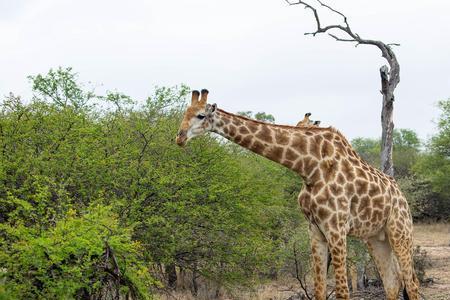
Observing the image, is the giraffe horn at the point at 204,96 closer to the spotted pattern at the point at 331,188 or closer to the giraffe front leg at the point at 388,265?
the spotted pattern at the point at 331,188

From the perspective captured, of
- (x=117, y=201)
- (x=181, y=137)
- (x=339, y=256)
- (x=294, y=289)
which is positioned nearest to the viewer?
(x=181, y=137)

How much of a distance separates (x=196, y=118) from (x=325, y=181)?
5.53 ft

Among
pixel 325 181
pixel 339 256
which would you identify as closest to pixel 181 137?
pixel 325 181

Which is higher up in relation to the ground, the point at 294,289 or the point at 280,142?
the point at 280,142

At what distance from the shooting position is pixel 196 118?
724 cm

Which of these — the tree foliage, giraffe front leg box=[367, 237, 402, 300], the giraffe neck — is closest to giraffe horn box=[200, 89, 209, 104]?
the giraffe neck

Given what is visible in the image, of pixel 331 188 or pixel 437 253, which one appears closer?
pixel 331 188

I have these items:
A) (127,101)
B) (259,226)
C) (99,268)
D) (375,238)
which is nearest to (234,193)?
(259,226)

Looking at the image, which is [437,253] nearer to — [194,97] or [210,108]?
[210,108]

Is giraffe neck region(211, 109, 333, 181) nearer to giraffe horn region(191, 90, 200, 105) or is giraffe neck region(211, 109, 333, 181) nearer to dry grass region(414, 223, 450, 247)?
giraffe horn region(191, 90, 200, 105)

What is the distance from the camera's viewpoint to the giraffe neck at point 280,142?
7527 millimetres

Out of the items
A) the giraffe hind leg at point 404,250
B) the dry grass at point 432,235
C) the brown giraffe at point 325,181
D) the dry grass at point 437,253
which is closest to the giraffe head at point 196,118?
the brown giraffe at point 325,181

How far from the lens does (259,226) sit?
629 inches

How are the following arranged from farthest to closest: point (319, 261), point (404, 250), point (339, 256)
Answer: point (404, 250) → point (319, 261) → point (339, 256)
